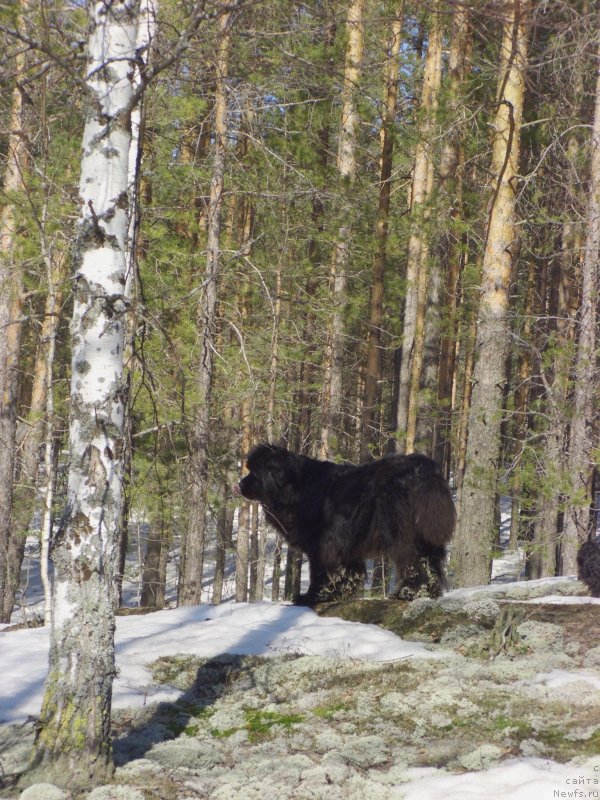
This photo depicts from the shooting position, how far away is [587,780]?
12.4 ft

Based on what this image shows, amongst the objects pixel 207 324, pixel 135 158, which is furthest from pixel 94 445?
pixel 207 324

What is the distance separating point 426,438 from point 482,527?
444 centimetres

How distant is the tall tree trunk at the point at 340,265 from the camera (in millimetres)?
13953

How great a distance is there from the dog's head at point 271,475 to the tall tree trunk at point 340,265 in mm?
→ 5092

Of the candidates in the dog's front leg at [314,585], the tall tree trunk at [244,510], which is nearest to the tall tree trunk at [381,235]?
the tall tree trunk at [244,510]

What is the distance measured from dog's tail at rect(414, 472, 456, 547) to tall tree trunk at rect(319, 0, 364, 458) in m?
6.14

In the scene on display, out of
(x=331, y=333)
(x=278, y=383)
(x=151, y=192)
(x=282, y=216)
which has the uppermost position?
(x=151, y=192)

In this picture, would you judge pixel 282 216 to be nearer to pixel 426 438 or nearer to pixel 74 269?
pixel 426 438

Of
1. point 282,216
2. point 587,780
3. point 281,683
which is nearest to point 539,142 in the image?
point 282,216

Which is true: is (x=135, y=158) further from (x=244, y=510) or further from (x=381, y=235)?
(x=244, y=510)

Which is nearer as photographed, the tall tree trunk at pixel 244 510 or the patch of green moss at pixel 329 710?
the patch of green moss at pixel 329 710

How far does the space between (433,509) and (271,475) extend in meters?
2.17

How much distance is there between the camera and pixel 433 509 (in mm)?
8258

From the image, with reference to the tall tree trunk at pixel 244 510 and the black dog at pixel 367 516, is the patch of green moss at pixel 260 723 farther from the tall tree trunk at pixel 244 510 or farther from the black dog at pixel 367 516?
the tall tree trunk at pixel 244 510
